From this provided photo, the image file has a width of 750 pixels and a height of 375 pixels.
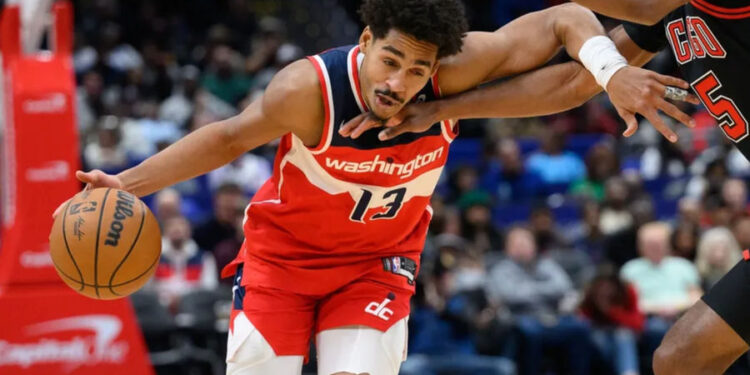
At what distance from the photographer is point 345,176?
4234 mm

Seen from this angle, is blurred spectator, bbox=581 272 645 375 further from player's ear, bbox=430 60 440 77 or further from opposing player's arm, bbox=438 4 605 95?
player's ear, bbox=430 60 440 77

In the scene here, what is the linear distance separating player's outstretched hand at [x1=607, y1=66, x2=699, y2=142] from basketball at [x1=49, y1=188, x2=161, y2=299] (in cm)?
191

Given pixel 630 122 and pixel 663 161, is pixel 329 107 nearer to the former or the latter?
pixel 630 122

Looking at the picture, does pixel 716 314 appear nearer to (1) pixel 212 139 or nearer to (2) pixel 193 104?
(1) pixel 212 139

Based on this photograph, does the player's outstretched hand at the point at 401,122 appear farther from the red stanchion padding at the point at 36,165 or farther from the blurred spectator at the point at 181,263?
the blurred spectator at the point at 181,263

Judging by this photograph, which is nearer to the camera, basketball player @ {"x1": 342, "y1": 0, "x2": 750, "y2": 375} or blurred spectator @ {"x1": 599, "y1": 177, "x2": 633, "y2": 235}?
basketball player @ {"x1": 342, "y1": 0, "x2": 750, "y2": 375}

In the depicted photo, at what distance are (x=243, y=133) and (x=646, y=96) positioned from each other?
153cm

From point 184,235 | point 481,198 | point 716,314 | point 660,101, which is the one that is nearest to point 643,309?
point 481,198

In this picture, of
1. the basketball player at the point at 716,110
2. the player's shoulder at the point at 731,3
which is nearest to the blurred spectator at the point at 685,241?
the basketball player at the point at 716,110

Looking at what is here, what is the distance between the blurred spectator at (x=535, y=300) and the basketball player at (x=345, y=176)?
14.8 feet

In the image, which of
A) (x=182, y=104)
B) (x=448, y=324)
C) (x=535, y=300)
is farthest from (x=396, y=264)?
(x=182, y=104)

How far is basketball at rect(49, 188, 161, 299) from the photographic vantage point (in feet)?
13.8

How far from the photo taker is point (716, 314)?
411 cm

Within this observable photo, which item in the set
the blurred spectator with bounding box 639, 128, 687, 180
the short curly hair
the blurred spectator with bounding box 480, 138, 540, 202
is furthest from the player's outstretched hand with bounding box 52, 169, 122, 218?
the blurred spectator with bounding box 639, 128, 687, 180
